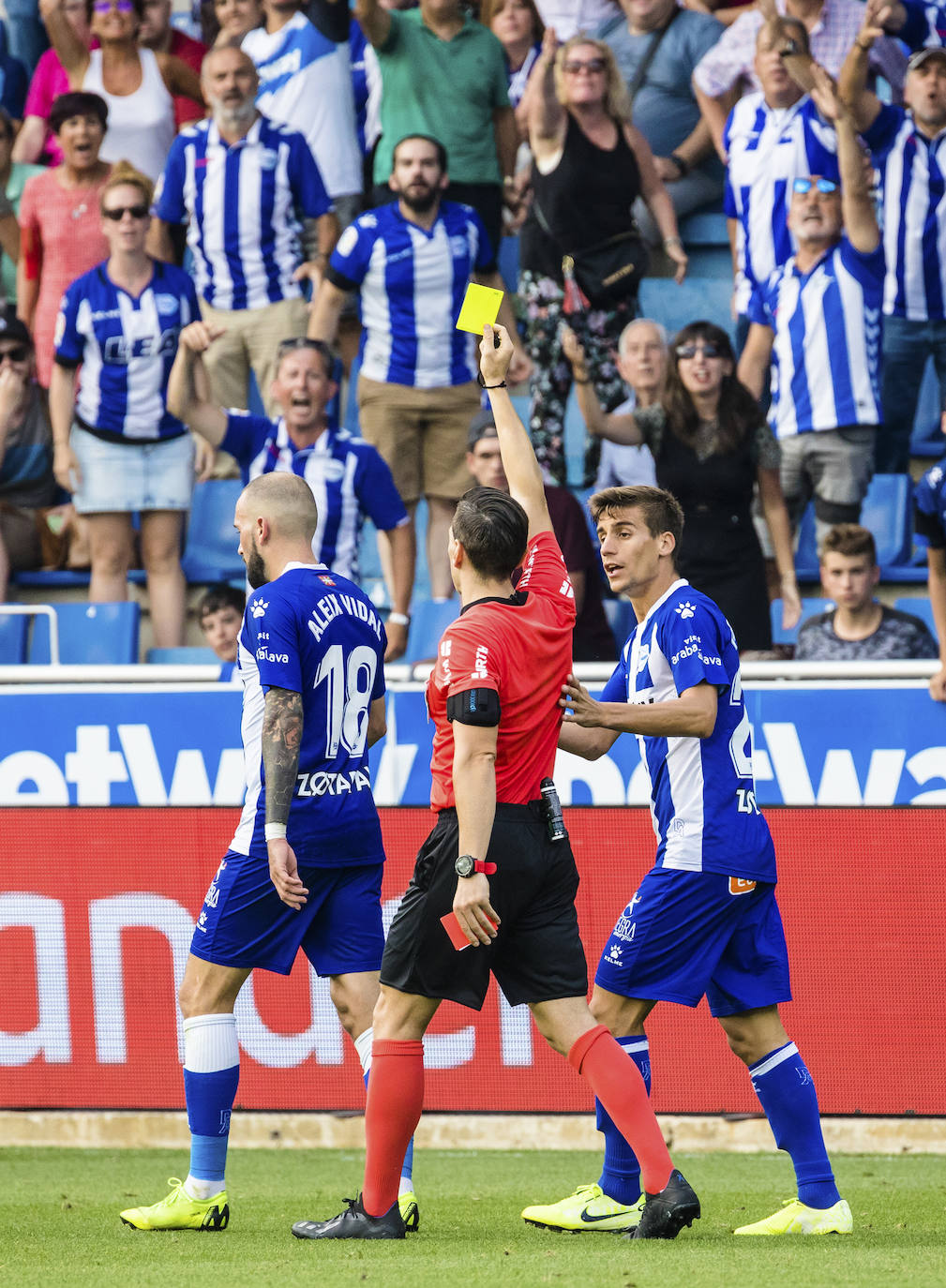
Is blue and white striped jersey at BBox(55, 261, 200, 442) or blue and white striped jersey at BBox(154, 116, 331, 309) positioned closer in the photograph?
blue and white striped jersey at BBox(55, 261, 200, 442)

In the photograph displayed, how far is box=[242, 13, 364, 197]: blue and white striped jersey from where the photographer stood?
10312 millimetres

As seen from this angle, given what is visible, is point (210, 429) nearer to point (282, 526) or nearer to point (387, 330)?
point (387, 330)

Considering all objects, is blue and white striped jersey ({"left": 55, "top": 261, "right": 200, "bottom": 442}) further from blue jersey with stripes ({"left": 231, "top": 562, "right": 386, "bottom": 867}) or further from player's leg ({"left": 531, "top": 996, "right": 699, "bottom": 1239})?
player's leg ({"left": 531, "top": 996, "right": 699, "bottom": 1239})

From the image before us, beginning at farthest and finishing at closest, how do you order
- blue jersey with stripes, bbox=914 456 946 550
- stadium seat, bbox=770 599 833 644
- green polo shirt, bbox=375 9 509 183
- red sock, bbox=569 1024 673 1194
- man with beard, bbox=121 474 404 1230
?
1. green polo shirt, bbox=375 9 509 183
2. stadium seat, bbox=770 599 833 644
3. blue jersey with stripes, bbox=914 456 946 550
4. man with beard, bbox=121 474 404 1230
5. red sock, bbox=569 1024 673 1194

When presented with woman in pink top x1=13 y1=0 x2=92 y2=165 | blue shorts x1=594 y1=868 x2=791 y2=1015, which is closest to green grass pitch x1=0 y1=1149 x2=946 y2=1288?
blue shorts x1=594 y1=868 x2=791 y2=1015

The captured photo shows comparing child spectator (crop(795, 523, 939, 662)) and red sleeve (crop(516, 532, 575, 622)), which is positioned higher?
red sleeve (crop(516, 532, 575, 622))

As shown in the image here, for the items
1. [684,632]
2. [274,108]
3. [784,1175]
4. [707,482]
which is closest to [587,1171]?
[784,1175]

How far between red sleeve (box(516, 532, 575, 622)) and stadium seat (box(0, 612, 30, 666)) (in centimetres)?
517

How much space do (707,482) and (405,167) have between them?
2.45 metres

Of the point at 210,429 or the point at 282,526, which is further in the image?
the point at 210,429

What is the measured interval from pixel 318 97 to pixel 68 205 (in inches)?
62.6

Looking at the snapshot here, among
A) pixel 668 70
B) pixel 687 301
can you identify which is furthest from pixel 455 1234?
pixel 668 70

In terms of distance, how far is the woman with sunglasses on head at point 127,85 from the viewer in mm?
10555

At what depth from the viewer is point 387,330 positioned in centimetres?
946
